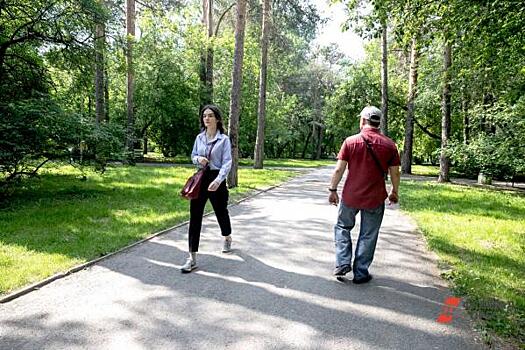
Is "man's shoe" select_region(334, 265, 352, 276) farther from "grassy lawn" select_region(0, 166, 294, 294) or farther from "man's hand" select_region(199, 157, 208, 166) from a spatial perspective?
"grassy lawn" select_region(0, 166, 294, 294)

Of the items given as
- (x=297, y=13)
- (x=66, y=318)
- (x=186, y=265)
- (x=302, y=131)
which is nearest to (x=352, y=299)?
(x=186, y=265)

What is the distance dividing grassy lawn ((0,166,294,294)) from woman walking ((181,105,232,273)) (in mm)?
1506

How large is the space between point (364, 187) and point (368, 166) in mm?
240

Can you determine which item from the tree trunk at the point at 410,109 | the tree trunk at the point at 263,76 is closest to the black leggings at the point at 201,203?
the tree trunk at the point at 263,76

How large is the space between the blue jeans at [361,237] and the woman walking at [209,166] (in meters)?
1.57

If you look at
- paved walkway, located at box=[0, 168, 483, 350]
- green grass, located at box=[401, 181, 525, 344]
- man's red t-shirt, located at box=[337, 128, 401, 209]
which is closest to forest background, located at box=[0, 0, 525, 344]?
green grass, located at box=[401, 181, 525, 344]

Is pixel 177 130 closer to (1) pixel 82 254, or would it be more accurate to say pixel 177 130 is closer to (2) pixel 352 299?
(1) pixel 82 254

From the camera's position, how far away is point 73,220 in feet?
25.0

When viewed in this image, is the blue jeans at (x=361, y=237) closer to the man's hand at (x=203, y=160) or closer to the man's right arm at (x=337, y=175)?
the man's right arm at (x=337, y=175)

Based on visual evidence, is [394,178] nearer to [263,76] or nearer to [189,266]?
[189,266]

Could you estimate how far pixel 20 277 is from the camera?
445 centimetres

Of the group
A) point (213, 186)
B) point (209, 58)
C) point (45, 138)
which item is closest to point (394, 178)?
point (213, 186)

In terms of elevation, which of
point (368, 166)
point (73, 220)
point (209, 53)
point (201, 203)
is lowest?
point (73, 220)

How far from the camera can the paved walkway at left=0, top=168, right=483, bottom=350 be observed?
320 centimetres
